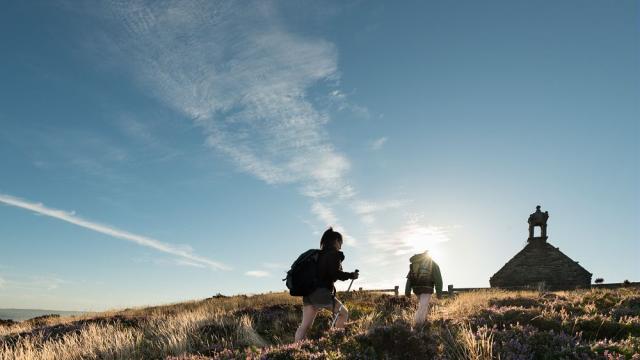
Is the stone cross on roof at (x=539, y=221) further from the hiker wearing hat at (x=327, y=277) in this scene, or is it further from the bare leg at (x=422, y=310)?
the hiker wearing hat at (x=327, y=277)

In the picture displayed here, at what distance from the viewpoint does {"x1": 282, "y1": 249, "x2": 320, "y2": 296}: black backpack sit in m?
7.86

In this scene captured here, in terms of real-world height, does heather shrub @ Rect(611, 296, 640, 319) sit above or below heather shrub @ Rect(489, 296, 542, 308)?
above

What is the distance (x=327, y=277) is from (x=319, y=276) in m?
0.14

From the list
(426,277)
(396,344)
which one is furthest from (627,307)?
(396,344)

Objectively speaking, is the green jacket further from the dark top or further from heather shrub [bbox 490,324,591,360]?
heather shrub [bbox 490,324,591,360]

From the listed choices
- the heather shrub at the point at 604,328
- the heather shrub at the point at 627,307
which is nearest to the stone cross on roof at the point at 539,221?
the heather shrub at the point at 627,307

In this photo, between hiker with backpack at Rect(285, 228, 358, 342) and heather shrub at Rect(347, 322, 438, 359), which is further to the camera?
hiker with backpack at Rect(285, 228, 358, 342)

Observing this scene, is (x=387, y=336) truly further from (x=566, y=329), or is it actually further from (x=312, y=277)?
(x=566, y=329)

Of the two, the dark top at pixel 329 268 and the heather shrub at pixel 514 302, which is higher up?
the dark top at pixel 329 268

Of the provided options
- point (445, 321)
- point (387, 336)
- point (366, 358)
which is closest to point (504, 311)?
point (445, 321)

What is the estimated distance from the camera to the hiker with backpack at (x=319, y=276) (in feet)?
25.6

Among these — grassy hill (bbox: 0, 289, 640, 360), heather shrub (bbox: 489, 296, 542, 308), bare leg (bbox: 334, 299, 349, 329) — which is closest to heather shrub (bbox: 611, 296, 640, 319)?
grassy hill (bbox: 0, 289, 640, 360)

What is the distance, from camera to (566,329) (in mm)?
8047

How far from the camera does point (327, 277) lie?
7.88 meters
